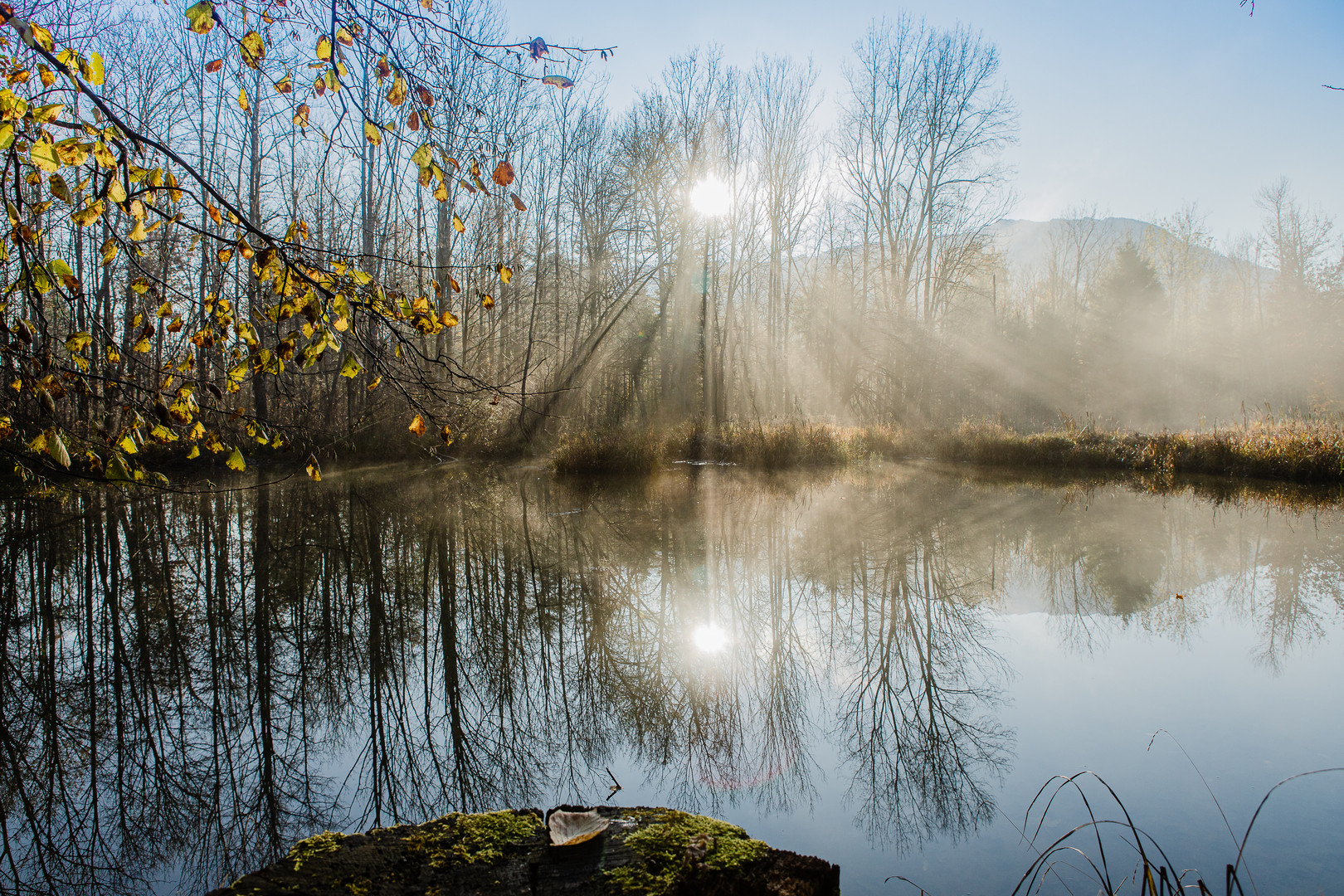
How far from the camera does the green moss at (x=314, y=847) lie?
4.41ft

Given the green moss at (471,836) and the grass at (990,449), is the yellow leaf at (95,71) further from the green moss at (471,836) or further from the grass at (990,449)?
the grass at (990,449)

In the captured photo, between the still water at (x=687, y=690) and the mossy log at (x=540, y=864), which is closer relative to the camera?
the mossy log at (x=540, y=864)

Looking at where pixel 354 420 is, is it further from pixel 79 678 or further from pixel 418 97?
pixel 418 97

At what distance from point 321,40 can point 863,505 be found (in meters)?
7.62

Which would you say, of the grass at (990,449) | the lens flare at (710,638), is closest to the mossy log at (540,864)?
the lens flare at (710,638)

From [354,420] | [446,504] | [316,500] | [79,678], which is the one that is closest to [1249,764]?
[79,678]

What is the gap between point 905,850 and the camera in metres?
1.96

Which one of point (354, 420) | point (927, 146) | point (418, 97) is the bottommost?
point (354, 420)

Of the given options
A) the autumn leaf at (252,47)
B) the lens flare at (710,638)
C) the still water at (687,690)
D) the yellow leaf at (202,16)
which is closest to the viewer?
the yellow leaf at (202,16)

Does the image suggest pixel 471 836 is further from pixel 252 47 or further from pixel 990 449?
pixel 990 449

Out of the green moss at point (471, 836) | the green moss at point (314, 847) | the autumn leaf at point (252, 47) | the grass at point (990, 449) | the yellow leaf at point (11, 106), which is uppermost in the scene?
the autumn leaf at point (252, 47)

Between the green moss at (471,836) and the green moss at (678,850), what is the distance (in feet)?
0.84

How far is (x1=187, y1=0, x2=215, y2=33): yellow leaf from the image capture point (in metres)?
1.46

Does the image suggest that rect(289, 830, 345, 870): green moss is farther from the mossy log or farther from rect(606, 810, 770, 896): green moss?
rect(606, 810, 770, 896): green moss
